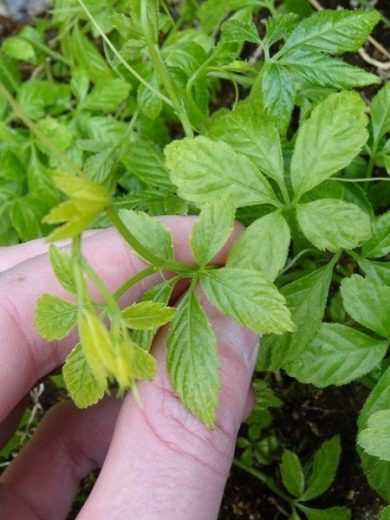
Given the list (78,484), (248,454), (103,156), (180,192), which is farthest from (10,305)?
(248,454)

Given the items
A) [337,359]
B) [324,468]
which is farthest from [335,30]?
[324,468]

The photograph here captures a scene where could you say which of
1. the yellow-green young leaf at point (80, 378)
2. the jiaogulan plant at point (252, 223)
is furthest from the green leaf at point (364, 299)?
the yellow-green young leaf at point (80, 378)

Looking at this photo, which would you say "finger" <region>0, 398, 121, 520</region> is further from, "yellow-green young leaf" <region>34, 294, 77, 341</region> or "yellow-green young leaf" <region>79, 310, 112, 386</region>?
"yellow-green young leaf" <region>79, 310, 112, 386</region>

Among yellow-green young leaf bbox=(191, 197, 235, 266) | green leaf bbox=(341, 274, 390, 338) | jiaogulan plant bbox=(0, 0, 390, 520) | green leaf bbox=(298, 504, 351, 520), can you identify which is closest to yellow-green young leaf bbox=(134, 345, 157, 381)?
jiaogulan plant bbox=(0, 0, 390, 520)

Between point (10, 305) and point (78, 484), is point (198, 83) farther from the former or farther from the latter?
point (78, 484)

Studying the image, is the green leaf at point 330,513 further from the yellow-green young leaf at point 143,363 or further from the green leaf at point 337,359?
the yellow-green young leaf at point 143,363

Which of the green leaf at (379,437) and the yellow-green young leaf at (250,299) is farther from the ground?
the yellow-green young leaf at (250,299)

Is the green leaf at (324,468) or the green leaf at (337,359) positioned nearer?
the green leaf at (337,359)
